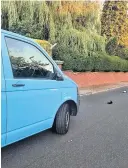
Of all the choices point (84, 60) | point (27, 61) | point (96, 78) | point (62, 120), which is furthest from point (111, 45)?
point (27, 61)

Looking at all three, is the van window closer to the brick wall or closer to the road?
the road

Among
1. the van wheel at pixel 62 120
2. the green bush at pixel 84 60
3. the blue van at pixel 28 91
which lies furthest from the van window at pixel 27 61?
the green bush at pixel 84 60

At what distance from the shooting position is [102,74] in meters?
21.6

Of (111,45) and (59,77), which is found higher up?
(111,45)

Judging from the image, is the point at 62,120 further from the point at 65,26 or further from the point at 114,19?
the point at 114,19

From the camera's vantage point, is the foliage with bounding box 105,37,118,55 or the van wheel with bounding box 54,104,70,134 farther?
the foliage with bounding box 105,37,118,55

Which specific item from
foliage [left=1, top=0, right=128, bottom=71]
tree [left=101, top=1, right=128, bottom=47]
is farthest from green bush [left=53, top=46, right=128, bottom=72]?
tree [left=101, top=1, right=128, bottom=47]

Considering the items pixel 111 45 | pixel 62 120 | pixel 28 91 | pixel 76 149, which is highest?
pixel 111 45

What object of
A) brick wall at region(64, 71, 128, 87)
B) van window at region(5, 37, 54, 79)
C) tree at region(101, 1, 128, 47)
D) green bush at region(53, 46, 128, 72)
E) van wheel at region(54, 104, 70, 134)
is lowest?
brick wall at region(64, 71, 128, 87)

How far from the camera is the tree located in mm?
26797

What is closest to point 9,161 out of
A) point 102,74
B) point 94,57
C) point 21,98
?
point 21,98

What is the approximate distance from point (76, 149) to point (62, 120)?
84 centimetres

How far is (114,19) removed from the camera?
27.1 meters

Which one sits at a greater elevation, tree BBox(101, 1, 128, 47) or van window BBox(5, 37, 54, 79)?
tree BBox(101, 1, 128, 47)
